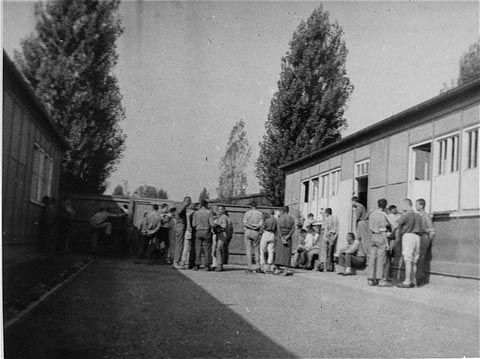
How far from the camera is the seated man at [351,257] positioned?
14.3 m

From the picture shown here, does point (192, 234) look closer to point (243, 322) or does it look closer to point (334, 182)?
point (334, 182)

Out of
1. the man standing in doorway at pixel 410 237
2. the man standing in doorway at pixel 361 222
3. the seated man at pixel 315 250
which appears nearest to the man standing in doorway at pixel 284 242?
the man standing in doorway at pixel 361 222

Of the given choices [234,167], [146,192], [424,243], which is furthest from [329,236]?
[146,192]

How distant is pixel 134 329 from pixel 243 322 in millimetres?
1306

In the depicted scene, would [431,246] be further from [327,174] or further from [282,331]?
[327,174]

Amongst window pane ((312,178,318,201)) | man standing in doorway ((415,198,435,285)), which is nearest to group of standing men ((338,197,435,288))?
man standing in doorway ((415,198,435,285))

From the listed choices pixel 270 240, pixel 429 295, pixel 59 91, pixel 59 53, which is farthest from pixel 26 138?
pixel 429 295

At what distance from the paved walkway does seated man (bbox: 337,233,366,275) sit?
395 cm

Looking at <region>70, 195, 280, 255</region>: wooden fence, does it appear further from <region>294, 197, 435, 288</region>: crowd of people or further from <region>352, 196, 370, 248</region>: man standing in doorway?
<region>294, 197, 435, 288</region>: crowd of people

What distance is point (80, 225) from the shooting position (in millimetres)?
20359

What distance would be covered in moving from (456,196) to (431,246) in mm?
1339

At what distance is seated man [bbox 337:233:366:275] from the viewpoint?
14289 mm

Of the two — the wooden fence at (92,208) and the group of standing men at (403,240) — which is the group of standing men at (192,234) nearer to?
the group of standing men at (403,240)

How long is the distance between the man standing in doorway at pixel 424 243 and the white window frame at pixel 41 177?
9575 millimetres
